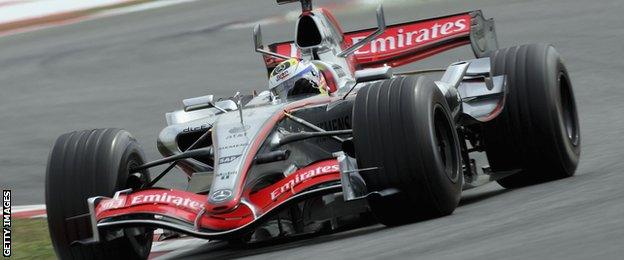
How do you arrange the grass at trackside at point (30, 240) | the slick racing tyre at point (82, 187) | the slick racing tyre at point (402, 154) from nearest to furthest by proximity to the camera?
the slick racing tyre at point (402, 154)
the slick racing tyre at point (82, 187)
the grass at trackside at point (30, 240)

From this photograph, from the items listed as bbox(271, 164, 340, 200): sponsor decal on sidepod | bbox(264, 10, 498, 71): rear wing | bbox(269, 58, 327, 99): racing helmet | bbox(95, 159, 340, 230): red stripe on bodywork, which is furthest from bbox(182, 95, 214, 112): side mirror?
bbox(271, 164, 340, 200): sponsor decal on sidepod

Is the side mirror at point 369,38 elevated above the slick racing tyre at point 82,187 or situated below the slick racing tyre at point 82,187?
above

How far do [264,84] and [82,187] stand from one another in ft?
30.1

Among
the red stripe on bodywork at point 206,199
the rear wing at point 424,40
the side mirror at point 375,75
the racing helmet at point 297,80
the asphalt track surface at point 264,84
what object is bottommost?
→ the asphalt track surface at point 264,84

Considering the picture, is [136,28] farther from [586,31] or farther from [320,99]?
[320,99]

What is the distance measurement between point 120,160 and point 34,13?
1610 centimetres

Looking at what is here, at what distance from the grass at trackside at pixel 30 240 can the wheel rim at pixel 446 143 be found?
306 cm

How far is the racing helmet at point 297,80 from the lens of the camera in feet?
34.7

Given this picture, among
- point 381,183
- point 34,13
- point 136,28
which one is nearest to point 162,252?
Result: point 381,183

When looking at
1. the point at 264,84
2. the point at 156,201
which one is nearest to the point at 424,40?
the point at 156,201

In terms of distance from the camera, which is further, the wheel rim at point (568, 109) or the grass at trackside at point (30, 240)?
the wheel rim at point (568, 109)

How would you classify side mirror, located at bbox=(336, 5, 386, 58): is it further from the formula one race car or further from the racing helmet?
the racing helmet

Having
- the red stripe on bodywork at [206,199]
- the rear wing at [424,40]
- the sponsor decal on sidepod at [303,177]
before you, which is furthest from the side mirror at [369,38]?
the sponsor decal on sidepod at [303,177]

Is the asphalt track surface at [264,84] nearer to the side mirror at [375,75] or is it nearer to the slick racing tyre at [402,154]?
the slick racing tyre at [402,154]
